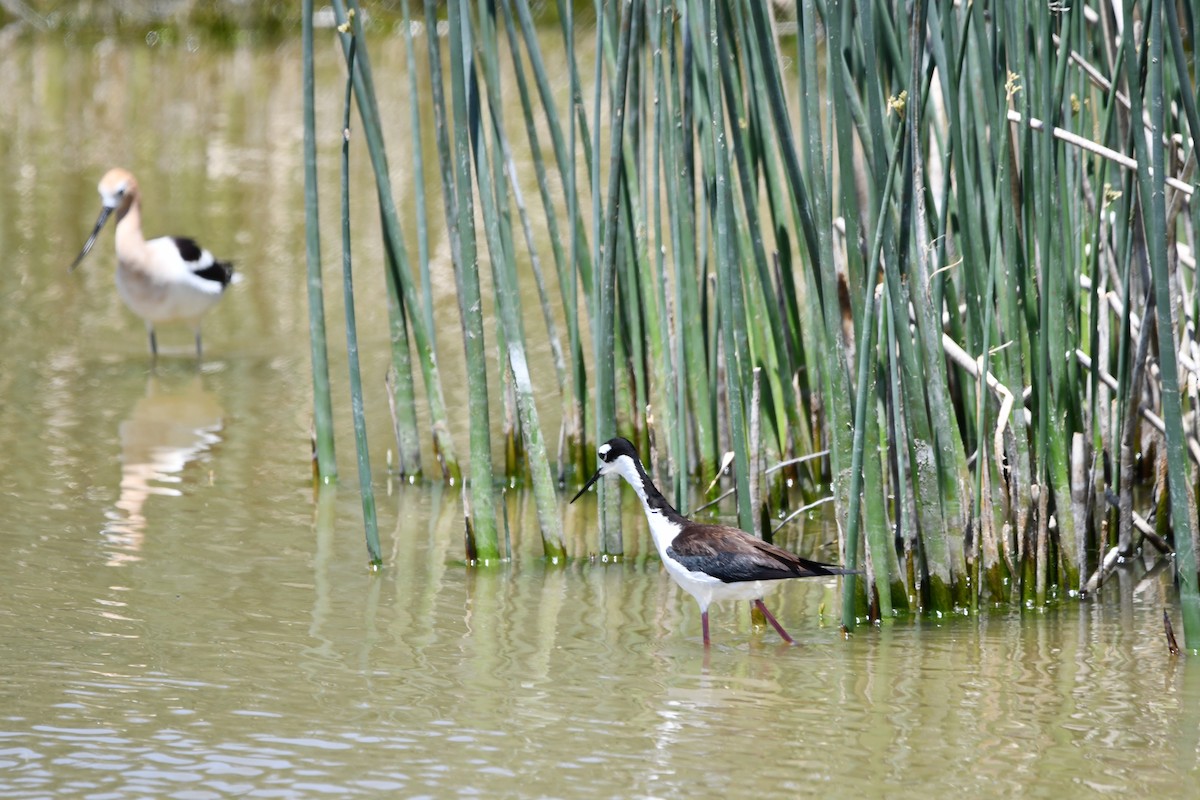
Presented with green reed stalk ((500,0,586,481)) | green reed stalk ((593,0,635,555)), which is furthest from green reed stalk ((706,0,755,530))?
green reed stalk ((500,0,586,481))

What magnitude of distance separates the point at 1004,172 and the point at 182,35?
21.7m

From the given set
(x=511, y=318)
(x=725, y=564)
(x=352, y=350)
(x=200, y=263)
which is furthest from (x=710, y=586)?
(x=200, y=263)

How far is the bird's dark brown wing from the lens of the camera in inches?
183

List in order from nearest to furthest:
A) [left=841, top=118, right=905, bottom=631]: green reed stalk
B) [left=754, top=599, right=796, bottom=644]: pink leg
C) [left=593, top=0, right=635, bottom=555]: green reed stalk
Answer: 1. [left=841, top=118, right=905, bottom=631]: green reed stalk
2. [left=754, top=599, right=796, bottom=644]: pink leg
3. [left=593, top=0, right=635, bottom=555]: green reed stalk

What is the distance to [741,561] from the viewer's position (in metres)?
4.65

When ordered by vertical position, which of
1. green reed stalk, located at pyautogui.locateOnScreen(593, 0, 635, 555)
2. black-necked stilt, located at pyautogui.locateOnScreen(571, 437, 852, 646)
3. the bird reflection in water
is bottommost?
black-necked stilt, located at pyautogui.locateOnScreen(571, 437, 852, 646)

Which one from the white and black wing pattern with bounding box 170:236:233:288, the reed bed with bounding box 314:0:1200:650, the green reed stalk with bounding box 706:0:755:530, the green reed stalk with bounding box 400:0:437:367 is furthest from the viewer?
the white and black wing pattern with bounding box 170:236:233:288

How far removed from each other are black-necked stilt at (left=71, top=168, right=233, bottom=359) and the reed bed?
372cm

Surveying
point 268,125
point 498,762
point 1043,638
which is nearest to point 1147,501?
point 1043,638

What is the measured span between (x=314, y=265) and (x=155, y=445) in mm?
2158

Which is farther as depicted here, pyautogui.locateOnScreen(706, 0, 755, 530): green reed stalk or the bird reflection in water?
the bird reflection in water

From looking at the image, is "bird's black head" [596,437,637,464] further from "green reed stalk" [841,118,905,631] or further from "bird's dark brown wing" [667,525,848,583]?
"green reed stalk" [841,118,905,631]

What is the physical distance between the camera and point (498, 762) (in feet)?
12.8

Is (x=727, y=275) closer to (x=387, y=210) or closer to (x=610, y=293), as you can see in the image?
(x=610, y=293)
